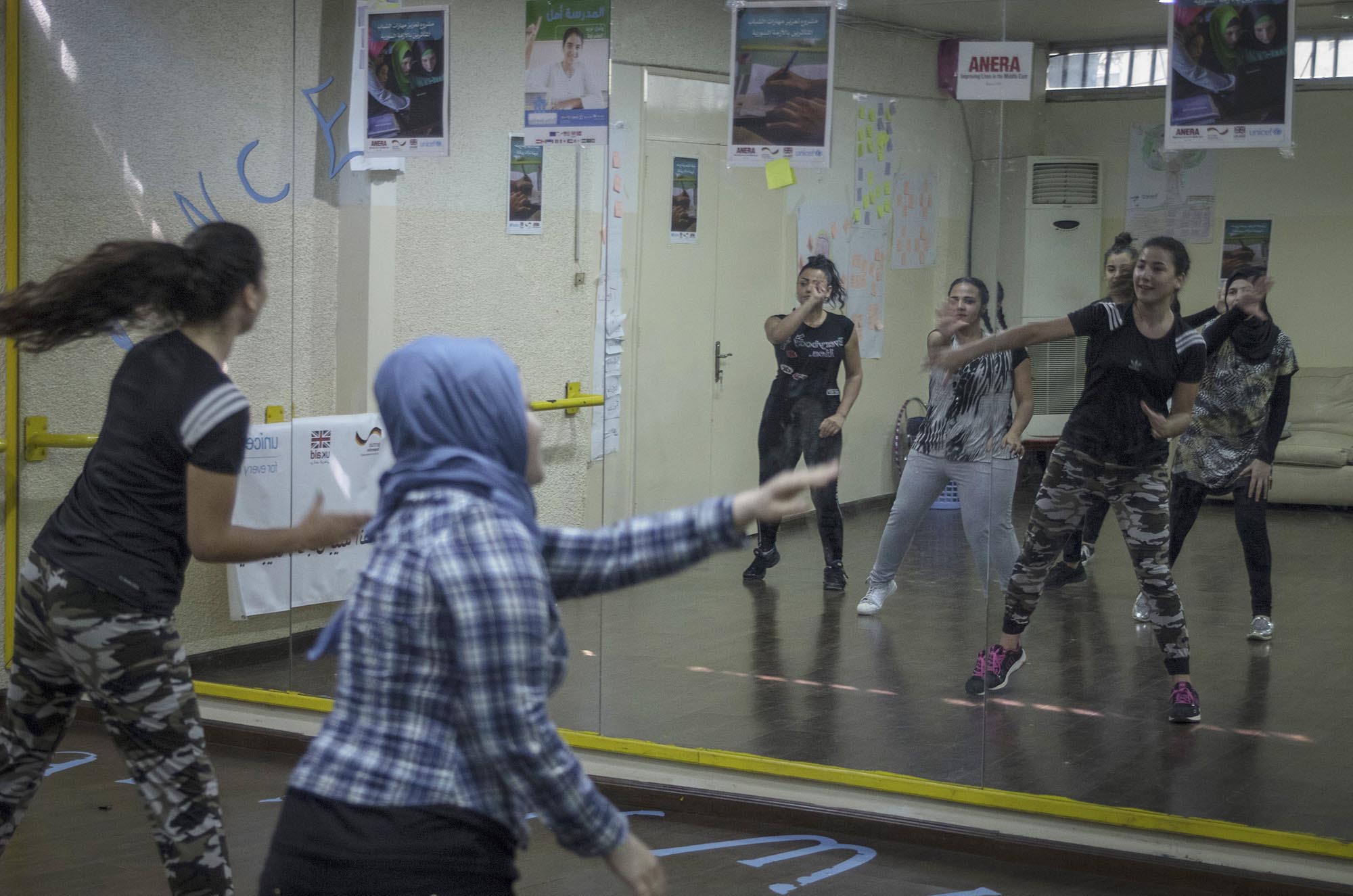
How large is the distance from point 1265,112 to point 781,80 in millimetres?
1343

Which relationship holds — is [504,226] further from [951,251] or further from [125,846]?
[125,846]

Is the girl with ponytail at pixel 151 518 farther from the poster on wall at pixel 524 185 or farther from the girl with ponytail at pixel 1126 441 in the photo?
the girl with ponytail at pixel 1126 441

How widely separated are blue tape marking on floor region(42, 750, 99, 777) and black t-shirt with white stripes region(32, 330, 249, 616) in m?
2.07

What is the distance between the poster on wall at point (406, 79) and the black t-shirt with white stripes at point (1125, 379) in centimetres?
219

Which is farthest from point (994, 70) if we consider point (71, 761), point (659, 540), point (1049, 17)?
point (71, 761)

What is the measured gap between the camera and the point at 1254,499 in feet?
12.6

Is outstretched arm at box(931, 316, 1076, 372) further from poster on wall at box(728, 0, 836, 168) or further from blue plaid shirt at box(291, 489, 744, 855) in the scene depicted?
blue plaid shirt at box(291, 489, 744, 855)

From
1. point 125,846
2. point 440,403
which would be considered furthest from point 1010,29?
point 125,846

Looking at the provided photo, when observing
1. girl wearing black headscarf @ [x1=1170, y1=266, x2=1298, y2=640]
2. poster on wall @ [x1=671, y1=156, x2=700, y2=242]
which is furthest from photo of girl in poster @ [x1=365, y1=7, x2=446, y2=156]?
girl wearing black headscarf @ [x1=1170, y1=266, x2=1298, y2=640]

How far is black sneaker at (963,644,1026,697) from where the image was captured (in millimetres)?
4039

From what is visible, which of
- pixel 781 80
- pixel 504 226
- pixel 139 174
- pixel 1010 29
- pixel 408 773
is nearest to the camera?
pixel 408 773

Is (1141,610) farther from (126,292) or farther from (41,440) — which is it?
(41,440)

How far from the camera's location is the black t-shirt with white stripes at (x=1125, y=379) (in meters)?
3.89

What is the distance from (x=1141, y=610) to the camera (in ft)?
13.1
